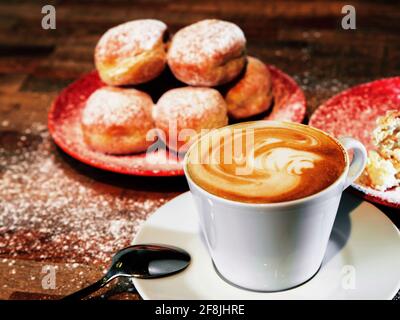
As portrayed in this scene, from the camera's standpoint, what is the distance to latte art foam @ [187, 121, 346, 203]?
603 mm

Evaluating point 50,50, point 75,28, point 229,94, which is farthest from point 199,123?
point 75,28

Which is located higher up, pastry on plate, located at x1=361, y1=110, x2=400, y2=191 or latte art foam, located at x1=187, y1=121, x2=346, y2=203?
latte art foam, located at x1=187, y1=121, x2=346, y2=203

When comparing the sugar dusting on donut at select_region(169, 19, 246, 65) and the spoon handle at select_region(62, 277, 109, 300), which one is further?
the sugar dusting on donut at select_region(169, 19, 246, 65)

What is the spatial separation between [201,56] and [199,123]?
0.40ft

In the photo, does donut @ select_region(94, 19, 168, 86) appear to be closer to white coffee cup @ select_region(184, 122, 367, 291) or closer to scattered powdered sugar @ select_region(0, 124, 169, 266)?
scattered powdered sugar @ select_region(0, 124, 169, 266)

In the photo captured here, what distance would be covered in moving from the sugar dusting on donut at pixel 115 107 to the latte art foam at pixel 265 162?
0.30m

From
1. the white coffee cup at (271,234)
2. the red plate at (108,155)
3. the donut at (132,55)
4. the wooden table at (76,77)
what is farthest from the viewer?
the donut at (132,55)

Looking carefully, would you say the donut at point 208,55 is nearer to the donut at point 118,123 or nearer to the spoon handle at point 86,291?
the donut at point 118,123

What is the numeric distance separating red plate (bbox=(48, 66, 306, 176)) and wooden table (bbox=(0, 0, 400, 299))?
35mm

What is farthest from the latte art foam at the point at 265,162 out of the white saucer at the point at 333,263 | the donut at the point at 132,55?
the donut at the point at 132,55

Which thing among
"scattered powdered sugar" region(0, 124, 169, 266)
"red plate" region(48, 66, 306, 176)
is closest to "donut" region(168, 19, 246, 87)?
"red plate" region(48, 66, 306, 176)

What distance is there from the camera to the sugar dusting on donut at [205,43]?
3.22 feet

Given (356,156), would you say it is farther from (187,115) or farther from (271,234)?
(187,115)
